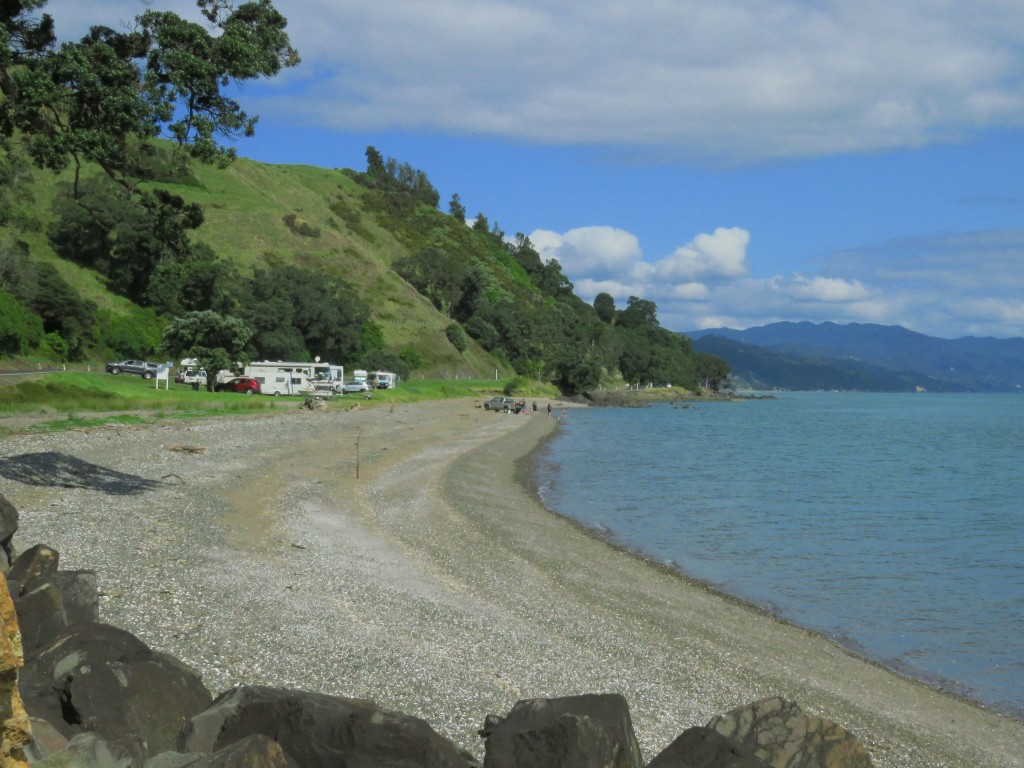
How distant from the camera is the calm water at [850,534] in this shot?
1453 cm

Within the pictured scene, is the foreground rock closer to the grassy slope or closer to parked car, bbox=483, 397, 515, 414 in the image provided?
parked car, bbox=483, 397, 515, 414

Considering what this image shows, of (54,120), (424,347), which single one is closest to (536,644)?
(54,120)

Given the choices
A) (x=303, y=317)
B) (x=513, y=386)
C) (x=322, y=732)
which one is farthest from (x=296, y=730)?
(x=513, y=386)

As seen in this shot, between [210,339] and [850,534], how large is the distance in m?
48.7

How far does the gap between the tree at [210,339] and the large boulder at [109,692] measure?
54738 millimetres

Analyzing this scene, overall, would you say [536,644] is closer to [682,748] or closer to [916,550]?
[682,748]

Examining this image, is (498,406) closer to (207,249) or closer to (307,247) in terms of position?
(207,249)

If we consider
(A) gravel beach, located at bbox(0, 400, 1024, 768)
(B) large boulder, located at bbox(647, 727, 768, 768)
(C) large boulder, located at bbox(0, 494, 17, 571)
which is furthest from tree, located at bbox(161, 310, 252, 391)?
(B) large boulder, located at bbox(647, 727, 768, 768)

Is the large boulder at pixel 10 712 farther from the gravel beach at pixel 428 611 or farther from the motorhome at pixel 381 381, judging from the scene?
the motorhome at pixel 381 381

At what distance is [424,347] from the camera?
387 feet

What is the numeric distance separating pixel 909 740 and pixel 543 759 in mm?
5878

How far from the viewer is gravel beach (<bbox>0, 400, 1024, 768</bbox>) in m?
9.25

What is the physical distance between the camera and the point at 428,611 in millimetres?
11992

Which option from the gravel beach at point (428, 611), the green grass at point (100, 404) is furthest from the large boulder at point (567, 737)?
the green grass at point (100, 404)
